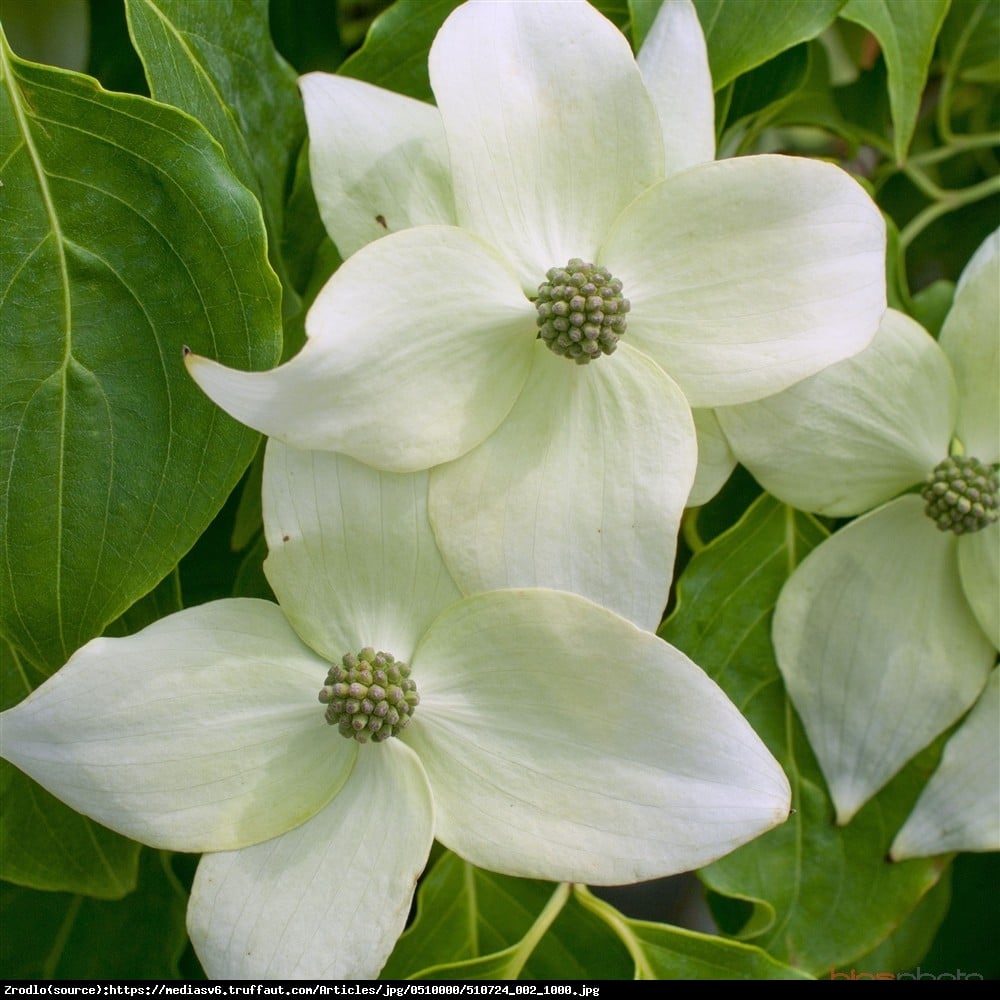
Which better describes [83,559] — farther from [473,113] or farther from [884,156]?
[884,156]

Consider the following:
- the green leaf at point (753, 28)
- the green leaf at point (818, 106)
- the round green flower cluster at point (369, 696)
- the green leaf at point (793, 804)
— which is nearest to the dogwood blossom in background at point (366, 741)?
the round green flower cluster at point (369, 696)

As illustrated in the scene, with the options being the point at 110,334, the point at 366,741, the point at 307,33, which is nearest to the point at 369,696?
the point at 366,741

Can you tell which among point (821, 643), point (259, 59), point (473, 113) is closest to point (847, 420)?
point (821, 643)

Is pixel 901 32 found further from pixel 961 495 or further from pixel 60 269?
pixel 60 269

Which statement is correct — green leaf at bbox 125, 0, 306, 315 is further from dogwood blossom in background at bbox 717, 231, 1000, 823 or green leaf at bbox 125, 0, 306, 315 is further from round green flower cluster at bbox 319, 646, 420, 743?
dogwood blossom in background at bbox 717, 231, 1000, 823

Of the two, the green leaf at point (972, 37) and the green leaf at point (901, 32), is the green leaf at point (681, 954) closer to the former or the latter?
the green leaf at point (901, 32)

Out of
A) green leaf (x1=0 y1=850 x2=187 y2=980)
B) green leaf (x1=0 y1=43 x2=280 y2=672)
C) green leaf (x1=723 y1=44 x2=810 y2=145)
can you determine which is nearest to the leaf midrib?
green leaf (x1=0 y1=43 x2=280 y2=672)
